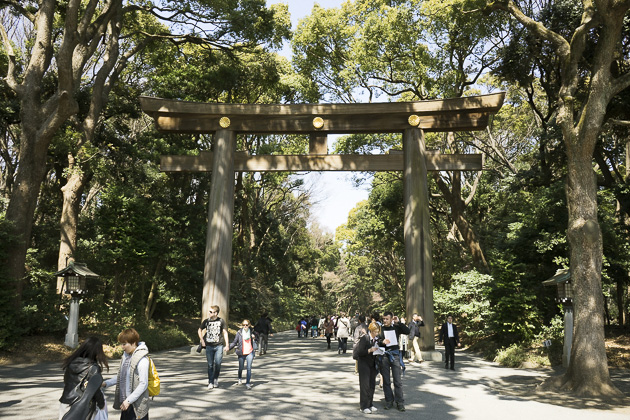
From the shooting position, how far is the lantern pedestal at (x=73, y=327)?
1342 centimetres

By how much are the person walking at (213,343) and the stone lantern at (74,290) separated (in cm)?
644

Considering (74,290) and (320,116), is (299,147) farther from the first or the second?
(74,290)

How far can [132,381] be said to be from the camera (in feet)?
14.9

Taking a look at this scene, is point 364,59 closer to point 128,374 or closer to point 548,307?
point 548,307

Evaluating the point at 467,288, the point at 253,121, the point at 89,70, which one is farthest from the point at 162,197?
the point at 467,288

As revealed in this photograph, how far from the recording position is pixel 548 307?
17344 mm

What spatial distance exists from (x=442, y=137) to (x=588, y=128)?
16.2 meters

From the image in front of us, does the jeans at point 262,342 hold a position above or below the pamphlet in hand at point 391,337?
below

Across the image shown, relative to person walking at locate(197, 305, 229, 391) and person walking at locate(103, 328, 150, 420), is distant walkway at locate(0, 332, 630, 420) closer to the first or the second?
person walking at locate(197, 305, 229, 391)

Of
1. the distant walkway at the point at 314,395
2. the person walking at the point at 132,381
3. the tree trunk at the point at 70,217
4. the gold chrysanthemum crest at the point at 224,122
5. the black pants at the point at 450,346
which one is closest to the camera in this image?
the person walking at the point at 132,381

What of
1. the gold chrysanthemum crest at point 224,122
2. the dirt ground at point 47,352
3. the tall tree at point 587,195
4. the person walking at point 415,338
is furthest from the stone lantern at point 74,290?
the tall tree at point 587,195

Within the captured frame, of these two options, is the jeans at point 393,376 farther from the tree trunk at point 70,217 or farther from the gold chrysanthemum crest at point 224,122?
the tree trunk at point 70,217

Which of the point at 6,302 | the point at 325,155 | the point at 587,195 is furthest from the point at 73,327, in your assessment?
the point at 587,195

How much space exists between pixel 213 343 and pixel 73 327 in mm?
6849
